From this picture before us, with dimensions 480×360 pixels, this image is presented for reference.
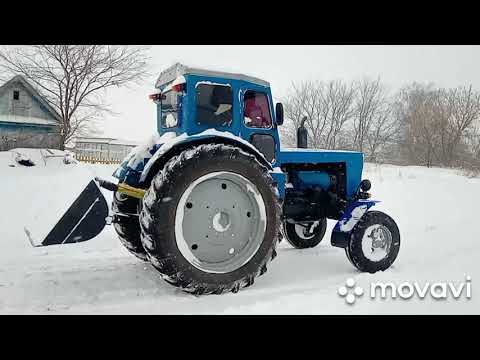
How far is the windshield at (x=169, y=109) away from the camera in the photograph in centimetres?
425

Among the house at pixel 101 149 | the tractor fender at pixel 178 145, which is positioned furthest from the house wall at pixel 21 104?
the tractor fender at pixel 178 145

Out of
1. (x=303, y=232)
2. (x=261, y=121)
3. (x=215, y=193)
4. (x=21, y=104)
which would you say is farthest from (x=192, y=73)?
(x=21, y=104)

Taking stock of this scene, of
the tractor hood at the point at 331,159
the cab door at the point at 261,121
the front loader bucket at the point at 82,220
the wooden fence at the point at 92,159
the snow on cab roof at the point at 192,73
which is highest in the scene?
the snow on cab roof at the point at 192,73

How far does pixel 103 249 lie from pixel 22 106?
22434 millimetres

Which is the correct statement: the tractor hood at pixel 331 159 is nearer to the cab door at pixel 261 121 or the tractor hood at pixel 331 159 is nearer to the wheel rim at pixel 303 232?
the cab door at pixel 261 121

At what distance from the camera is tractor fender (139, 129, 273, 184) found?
3.57 meters

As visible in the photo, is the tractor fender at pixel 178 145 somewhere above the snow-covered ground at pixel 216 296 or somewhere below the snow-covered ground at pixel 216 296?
above

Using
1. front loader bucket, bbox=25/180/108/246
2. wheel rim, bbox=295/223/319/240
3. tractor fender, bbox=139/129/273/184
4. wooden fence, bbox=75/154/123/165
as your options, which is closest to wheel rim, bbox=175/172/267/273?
tractor fender, bbox=139/129/273/184

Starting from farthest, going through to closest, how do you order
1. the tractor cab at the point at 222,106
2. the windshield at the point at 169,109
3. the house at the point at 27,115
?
the house at the point at 27,115, the windshield at the point at 169,109, the tractor cab at the point at 222,106

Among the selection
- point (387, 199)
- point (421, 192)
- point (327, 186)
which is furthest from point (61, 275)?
point (421, 192)

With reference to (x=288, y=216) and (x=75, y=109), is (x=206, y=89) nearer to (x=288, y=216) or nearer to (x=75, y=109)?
(x=288, y=216)

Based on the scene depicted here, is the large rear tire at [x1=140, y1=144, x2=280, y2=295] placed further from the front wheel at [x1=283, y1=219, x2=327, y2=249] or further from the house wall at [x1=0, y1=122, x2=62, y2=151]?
the house wall at [x1=0, y1=122, x2=62, y2=151]

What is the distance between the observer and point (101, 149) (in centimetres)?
2327

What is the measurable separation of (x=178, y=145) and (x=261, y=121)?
1236 millimetres
